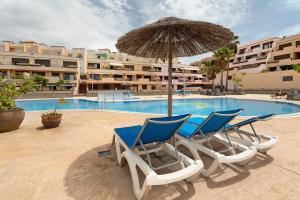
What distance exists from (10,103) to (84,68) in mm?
37192

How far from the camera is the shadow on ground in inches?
92.4

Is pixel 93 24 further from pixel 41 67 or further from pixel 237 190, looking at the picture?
pixel 41 67

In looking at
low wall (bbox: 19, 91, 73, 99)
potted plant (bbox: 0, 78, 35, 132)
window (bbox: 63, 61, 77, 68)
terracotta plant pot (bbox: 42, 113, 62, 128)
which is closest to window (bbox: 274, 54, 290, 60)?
low wall (bbox: 19, 91, 73, 99)

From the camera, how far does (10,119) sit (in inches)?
220

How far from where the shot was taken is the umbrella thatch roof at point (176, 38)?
11.6ft

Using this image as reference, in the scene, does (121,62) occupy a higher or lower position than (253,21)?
higher

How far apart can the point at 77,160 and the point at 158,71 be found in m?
47.1

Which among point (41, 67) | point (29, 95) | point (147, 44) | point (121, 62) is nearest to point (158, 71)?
point (121, 62)

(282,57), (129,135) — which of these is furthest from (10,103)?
(282,57)

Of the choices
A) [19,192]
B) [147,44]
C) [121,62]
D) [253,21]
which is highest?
[121,62]

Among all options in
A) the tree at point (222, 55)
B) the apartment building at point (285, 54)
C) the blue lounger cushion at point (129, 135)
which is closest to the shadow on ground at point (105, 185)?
the blue lounger cushion at point (129, 135)

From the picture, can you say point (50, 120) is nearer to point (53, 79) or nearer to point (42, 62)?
point (53, 79)

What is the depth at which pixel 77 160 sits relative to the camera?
3.49 metres

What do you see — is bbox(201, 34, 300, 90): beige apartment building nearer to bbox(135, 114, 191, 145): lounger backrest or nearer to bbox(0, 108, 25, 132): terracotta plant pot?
bbox(135, 114, 191, 145): lounger backrest
